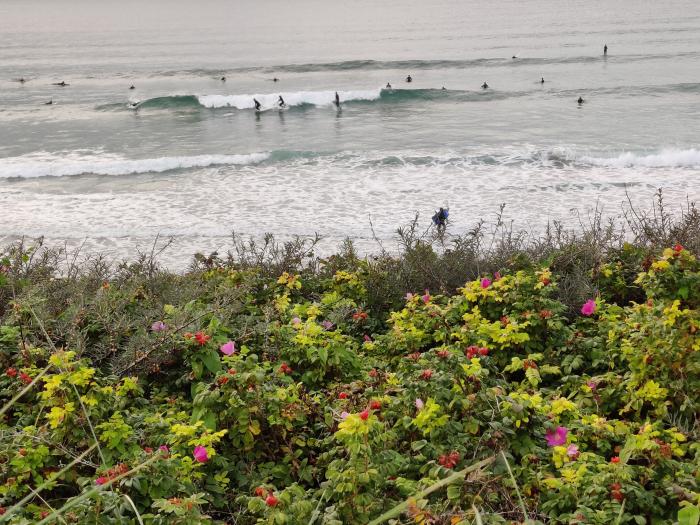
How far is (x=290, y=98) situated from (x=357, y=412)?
2466 cm

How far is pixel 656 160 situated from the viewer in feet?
47.6

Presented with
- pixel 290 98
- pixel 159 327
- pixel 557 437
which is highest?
pixel 290 98

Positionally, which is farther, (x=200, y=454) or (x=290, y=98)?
(x=290, y=98)

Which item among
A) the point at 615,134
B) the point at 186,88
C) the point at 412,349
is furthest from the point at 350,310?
the point at 186,88

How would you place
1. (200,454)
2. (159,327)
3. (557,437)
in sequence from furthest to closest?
(159,327), (557,437), (200,454)

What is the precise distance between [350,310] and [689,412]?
2.82 m

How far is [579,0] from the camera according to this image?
260 feet

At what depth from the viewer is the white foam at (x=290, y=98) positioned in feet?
86.8

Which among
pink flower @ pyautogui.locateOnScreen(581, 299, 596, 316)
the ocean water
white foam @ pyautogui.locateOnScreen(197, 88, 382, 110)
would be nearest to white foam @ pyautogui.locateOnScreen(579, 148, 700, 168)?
the ocean water

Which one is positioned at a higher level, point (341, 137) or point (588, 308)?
point (341, 137)

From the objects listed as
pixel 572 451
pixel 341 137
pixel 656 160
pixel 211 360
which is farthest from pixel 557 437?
pixel 341 137

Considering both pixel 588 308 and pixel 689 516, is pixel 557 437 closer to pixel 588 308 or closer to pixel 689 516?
pixel 689 516

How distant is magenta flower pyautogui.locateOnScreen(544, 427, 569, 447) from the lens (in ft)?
10.6

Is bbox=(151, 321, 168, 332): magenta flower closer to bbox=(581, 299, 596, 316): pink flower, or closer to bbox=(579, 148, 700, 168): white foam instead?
bbox=(581, 299, 596, 316): pink flower
